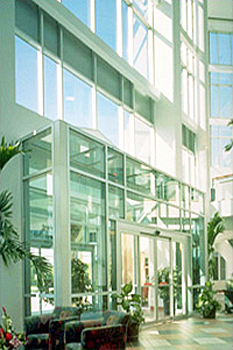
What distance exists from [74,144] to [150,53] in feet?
25.9

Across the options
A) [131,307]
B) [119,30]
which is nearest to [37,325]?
[131,307]

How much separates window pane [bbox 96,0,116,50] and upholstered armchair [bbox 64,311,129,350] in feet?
24.5

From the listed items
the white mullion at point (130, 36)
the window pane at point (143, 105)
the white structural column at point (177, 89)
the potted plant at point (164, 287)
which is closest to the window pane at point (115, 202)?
the potted plant at point (164, 287)

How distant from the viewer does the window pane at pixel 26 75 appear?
9891 mm

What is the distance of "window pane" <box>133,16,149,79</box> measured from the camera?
49.0 ft

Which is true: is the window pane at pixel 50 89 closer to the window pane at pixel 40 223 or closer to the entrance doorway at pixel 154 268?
the window pane at pixel 40 223

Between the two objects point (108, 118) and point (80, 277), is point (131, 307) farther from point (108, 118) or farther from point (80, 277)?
point (108, 118)

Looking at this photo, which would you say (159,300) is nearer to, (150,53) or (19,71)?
(19,71)

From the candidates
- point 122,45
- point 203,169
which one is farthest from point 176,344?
point 203,169

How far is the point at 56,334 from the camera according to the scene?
24.7 ft

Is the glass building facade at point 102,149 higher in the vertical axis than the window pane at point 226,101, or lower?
lower

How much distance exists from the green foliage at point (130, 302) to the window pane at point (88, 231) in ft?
1.71

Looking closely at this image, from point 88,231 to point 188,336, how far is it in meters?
3.19

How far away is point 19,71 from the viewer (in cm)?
994
